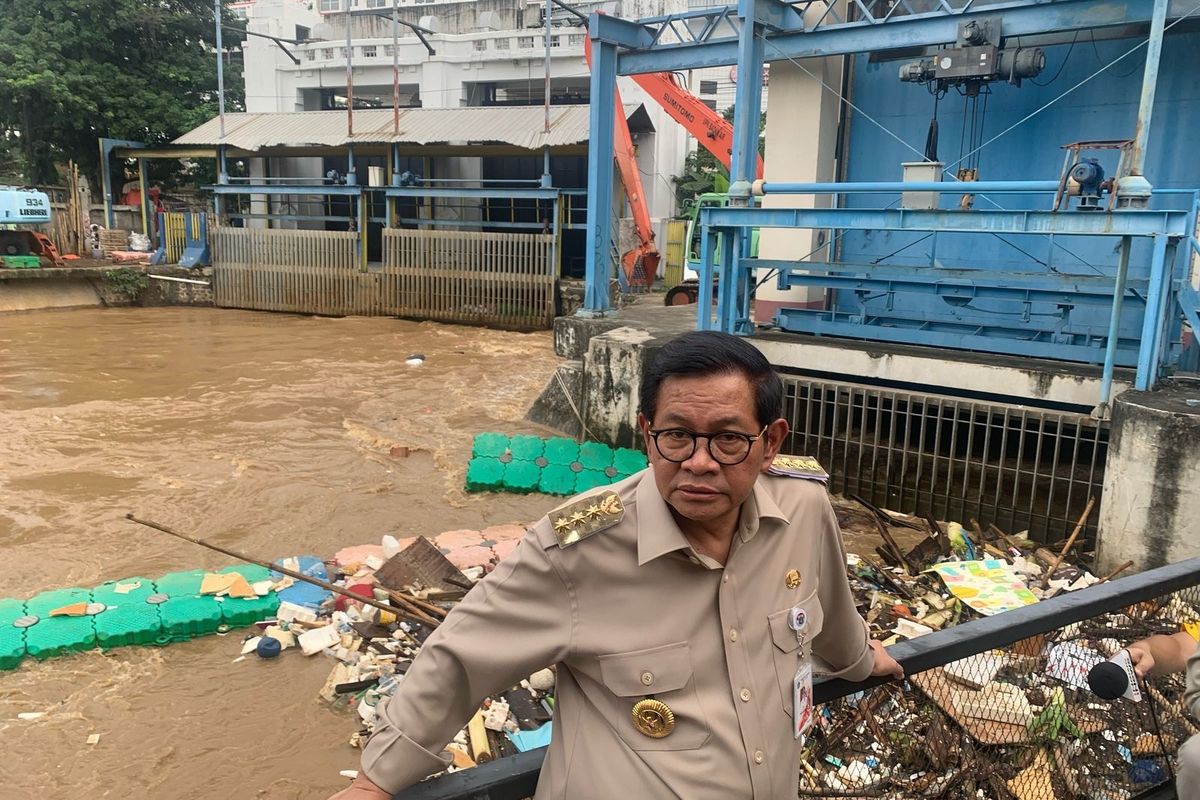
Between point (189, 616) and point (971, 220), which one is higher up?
point (971, 220)

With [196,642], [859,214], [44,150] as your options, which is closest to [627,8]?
[44,150]

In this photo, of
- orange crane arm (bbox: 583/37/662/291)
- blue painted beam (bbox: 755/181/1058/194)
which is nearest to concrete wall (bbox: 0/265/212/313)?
orange crane arm (bbox: 583/37/662/291)

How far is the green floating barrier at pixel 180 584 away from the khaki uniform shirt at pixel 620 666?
484 cm

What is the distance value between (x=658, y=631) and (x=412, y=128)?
1975cm

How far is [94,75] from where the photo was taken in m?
22.9

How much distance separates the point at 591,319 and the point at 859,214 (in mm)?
4023

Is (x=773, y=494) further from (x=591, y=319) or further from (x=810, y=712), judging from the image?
(x=591, y=319)

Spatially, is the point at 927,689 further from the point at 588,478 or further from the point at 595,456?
the point at 595,456

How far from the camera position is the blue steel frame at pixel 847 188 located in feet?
21.1


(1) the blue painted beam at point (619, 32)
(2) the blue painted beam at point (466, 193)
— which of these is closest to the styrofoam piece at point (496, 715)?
(1) the blue painted beam at point (619, 32)

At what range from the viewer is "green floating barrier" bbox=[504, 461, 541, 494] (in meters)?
8.44

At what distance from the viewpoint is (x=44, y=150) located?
23.8 metres

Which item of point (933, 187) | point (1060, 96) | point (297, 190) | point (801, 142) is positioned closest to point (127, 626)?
point (933, 187)

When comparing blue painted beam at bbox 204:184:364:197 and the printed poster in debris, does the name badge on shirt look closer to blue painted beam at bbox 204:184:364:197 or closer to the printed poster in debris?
the printed poster in debris
